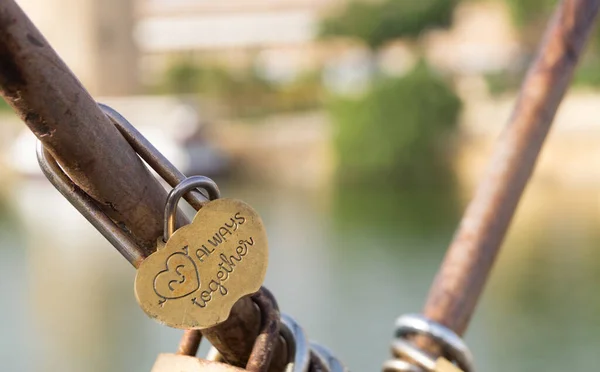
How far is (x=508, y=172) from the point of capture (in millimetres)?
298

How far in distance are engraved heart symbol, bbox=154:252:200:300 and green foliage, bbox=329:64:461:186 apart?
8.22 meters

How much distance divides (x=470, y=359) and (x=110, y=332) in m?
4.37

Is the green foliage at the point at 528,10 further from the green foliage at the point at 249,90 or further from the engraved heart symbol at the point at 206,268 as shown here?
the engraved heart symbol at the point at 206,268

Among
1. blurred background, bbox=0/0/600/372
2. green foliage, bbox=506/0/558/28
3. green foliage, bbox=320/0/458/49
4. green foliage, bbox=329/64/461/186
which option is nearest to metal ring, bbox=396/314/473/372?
blurred background, bbox=0/0/600/372

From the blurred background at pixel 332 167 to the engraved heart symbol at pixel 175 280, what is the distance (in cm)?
338

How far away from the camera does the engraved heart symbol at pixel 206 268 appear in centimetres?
22

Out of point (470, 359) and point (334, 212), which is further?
point (334, 212)

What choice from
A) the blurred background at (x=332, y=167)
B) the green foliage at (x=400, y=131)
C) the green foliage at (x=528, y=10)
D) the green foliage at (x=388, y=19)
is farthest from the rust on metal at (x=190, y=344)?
the green foliage at (x=388, y=19)

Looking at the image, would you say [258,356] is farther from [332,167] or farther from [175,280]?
[332,167]

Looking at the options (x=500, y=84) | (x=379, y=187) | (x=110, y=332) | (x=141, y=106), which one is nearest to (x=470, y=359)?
(x=110, y=332)

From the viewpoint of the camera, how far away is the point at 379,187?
8500mm

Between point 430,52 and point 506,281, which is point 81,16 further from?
point 506,281

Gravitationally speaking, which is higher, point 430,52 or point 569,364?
point 430,52

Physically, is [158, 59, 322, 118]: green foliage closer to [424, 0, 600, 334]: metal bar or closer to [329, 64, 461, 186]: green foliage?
[329, 64, 461, 186]: green foliage
